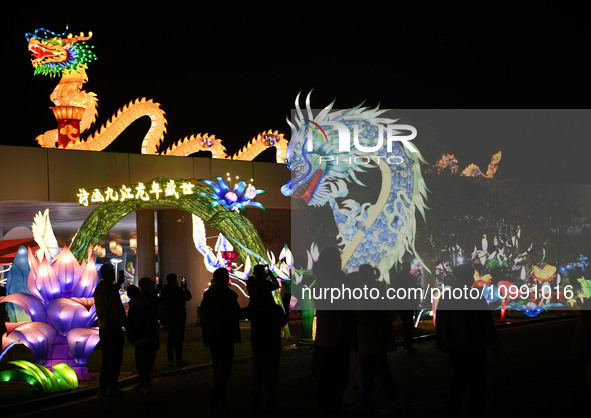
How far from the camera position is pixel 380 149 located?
73.9ft

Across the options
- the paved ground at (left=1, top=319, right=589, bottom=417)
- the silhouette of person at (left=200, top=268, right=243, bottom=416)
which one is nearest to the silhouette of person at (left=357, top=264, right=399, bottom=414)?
the paved ground at (left=1, top=319, right=589, bottom=417)

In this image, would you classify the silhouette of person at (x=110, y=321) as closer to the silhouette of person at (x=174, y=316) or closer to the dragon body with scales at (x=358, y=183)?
the silhouette of person at (x=174, y=316)

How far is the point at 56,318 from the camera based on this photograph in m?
12.7


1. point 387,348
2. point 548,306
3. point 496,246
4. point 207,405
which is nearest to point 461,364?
point 387,348

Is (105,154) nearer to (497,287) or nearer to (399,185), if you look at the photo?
(399,185)

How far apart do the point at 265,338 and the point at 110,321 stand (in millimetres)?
2984

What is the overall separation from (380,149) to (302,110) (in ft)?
8.30

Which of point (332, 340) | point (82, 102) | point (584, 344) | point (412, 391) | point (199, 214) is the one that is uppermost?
point (82, 102)

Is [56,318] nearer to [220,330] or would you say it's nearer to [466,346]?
[220,330]

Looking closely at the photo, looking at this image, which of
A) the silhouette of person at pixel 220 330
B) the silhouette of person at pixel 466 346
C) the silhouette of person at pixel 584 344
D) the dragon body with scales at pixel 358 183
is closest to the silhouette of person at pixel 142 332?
the silhouette of person at pixel 220 330

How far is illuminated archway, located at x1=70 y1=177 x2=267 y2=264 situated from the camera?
20.0 metres

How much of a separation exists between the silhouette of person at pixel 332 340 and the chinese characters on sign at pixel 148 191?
1205 centimetres

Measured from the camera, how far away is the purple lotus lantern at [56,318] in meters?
12.5

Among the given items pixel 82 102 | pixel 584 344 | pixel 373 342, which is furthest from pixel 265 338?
pixel 82 102
